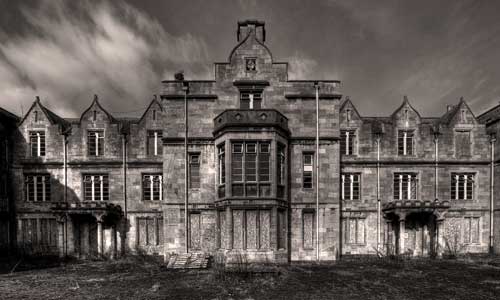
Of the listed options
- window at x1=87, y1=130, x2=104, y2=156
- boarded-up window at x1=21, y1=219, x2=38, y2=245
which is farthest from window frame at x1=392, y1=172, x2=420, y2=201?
boarded-up window at x1=21, y1=219, x2=38, y2=245

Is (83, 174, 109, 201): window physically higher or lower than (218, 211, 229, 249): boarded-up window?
higher

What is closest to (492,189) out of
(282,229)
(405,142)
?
(405,142)

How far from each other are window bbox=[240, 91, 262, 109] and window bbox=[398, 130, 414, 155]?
46.7 feet

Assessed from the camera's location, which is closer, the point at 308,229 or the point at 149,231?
the point at 308,229

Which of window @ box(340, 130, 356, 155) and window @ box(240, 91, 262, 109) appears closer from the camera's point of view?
window @ box(240, 91, 262, 109)

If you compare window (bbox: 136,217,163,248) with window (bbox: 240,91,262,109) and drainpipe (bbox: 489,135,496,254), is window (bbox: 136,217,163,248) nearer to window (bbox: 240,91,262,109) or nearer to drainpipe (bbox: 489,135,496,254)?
window (bbox: 240,91,262,109)

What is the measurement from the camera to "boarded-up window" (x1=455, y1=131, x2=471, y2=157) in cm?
2380

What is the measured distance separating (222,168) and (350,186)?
12.4 m

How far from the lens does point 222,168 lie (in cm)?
1922

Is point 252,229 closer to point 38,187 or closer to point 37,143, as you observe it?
point 38,187

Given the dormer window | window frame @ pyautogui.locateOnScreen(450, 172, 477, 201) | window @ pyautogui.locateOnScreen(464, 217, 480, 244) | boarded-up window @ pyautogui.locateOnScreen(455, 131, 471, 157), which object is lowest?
window @ pyautogui.locateOnScreen(464, 217, 480, 244)

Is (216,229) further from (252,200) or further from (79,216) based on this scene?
(79,216)

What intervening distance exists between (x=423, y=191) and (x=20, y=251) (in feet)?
124

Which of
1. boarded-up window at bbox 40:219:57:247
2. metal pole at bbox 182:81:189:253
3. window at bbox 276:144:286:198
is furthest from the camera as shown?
boarded-up window at bbox 40:219:57:247
